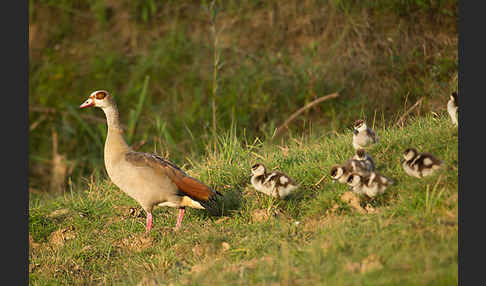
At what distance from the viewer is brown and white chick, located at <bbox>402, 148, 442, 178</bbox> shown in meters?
5.38

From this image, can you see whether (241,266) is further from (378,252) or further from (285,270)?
(378,252)

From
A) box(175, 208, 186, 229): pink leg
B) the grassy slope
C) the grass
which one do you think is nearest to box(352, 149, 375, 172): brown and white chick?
the grassy slope

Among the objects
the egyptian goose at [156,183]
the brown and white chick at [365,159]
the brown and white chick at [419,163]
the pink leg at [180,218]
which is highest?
the brown and white chick at [419,163]

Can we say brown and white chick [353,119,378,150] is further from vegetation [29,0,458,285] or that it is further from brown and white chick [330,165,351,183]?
brown and white chick [330,165,351,183]

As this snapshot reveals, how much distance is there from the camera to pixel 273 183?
5.89 meters

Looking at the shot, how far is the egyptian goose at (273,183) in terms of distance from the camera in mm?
5867

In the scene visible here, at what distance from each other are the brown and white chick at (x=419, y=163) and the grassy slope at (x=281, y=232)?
0.08 m

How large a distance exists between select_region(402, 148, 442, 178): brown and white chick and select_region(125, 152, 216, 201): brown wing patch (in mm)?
1876

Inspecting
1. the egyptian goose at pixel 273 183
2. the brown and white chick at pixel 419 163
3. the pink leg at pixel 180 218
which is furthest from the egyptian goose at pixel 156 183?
the brown and white chick at pixel 419 163

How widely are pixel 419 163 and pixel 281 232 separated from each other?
1357mm

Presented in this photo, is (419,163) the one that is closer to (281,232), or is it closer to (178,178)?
(281,232)

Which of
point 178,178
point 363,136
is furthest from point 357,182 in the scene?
point 178,178

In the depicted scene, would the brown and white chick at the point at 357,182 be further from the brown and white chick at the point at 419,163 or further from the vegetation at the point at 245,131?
the brown and white chick at the point at 419,163

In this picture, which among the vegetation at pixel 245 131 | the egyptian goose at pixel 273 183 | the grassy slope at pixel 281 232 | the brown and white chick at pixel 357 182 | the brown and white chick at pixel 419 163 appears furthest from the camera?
the egyptian goose at pixel 273 183
